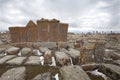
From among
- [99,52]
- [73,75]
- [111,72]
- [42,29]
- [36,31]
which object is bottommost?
[111,72]

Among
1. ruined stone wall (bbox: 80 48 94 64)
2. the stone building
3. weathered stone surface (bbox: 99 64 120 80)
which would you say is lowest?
weathered stone surface (bbox: 99 64 120 80)

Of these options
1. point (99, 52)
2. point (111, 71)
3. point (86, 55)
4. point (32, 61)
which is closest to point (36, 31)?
point (32, 61)

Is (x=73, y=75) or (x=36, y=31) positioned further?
(x=36, y=31)

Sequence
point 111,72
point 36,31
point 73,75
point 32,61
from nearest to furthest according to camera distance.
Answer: point 73,75, point 111,72, point 32,61, point 36,31

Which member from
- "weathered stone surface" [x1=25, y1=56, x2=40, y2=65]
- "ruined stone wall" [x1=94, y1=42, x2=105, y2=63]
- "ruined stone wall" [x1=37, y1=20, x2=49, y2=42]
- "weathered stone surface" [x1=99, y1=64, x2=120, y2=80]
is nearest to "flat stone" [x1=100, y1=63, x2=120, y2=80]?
"weathered stone surface" [x1=99, y1=64, x2=120, y2=80]

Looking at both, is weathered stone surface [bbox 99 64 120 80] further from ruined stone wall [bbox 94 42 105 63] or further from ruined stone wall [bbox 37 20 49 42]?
ruined stone wall [bbox 37 20 49 42]

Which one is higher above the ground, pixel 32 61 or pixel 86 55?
pixel 86 55

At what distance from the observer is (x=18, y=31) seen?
1007 inches

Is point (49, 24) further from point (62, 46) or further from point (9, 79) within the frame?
point (9, 79)

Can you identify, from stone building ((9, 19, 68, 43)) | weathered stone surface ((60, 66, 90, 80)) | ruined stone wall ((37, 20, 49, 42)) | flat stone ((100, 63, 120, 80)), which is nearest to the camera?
weathered stone surface ((60, 66, 90, 80))

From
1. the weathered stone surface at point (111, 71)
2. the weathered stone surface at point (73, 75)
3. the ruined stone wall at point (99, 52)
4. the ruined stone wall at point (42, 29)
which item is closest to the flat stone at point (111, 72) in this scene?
the weathered stone surface at point (111, 71)

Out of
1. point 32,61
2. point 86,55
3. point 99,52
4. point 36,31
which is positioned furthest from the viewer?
point 36,31

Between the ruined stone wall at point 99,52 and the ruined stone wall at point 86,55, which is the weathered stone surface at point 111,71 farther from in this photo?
the ruined stone wall at point 99,52

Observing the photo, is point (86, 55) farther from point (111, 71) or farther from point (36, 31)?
point (36, 31)
